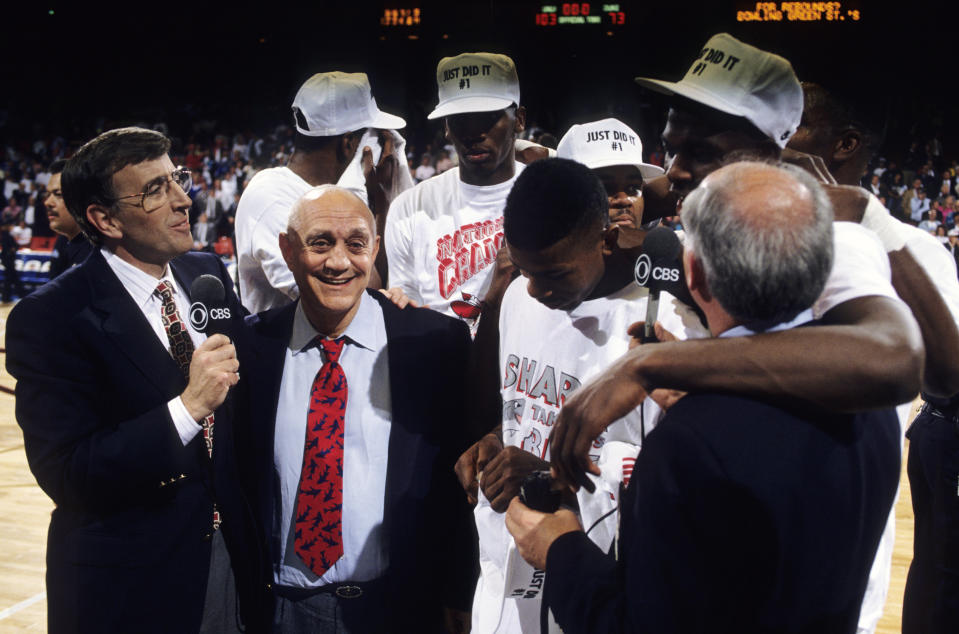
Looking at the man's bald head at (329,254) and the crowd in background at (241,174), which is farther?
the crowd in background at (241,174)

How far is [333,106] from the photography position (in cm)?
333

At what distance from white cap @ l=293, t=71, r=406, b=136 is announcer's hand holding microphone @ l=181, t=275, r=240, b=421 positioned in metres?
1.60

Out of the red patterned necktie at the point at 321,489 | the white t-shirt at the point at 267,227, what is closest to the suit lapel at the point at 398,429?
the red patterned necktie at the point at 321,489

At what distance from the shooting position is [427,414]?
2129 mm

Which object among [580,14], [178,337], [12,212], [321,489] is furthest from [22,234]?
[321,489]

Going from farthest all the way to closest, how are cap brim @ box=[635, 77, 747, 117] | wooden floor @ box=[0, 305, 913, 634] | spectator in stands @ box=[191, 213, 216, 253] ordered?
spectator in stands @ box=[191, 213, 216, 253]
wooden floor @ box=[0, 305, 913, 634]
cap brim @ box=[635, 77, 747, 117]

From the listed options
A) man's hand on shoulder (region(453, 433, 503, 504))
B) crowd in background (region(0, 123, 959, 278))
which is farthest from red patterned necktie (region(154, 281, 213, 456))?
crowd in background (region(0, 123, 959, 278))

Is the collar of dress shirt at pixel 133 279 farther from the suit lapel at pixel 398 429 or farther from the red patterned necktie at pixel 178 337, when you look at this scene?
the suit lapel at pixel 398 429

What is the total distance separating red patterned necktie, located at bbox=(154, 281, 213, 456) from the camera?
2139 millimetres

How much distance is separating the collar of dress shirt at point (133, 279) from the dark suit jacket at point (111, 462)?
0.26 feet

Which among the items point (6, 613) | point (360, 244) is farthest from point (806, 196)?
point (6, 613)

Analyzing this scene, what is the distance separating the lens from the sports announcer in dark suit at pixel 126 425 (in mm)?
1921

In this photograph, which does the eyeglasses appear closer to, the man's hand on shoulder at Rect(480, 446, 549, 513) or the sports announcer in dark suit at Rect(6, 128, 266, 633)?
the sports announcer in dark suit at Rect(6, 128, 266, 633)

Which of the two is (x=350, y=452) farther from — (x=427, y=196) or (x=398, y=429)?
(x=427, y=196)
